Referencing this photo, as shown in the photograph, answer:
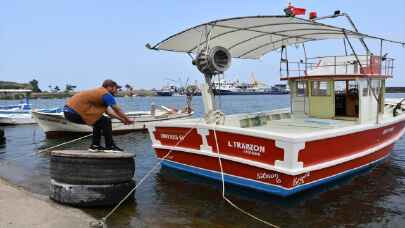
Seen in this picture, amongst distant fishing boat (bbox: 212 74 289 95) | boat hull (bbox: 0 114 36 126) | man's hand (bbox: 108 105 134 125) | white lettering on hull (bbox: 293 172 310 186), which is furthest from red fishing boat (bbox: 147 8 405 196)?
distant fishing boat (bbox: 212 74 289 95)

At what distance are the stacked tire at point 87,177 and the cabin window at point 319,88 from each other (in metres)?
7.53

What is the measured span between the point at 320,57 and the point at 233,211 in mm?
7882

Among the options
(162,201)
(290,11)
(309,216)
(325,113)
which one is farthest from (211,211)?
(325,113)

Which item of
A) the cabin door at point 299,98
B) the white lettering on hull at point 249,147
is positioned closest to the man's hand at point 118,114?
the white lettering on hull at point 249,147

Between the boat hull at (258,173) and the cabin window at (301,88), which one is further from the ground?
the cabin window at (301,88)

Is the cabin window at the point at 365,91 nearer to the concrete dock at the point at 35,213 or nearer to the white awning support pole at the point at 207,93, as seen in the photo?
the white awning support pole at the point at 207,93

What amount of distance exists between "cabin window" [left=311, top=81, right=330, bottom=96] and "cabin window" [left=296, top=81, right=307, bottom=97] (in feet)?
0.92

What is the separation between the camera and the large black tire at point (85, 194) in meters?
7.90

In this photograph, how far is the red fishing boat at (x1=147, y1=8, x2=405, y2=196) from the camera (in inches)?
340

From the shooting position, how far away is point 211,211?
8.56m

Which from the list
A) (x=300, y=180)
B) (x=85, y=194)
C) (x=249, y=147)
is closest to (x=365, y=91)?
(x=300, y=180)

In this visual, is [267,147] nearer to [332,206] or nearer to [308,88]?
[332,206]

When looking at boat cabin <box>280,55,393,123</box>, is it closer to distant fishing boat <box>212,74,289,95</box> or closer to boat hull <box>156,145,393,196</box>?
boat hull <box>156,145,393,196</box>

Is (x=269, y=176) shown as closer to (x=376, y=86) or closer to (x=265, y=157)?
(x=265, y=157)
